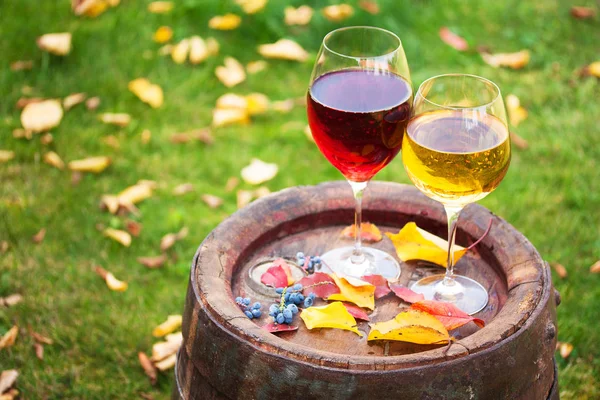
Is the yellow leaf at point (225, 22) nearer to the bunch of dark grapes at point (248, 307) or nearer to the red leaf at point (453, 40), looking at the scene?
the red leaf at point (453, 40)

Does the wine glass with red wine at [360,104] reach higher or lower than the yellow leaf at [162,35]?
higher

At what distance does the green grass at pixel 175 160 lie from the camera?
3.29 meters

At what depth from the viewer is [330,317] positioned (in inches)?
76.5

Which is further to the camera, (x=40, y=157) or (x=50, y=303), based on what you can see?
(x=40, y=157)

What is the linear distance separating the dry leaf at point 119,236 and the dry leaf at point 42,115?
104cm

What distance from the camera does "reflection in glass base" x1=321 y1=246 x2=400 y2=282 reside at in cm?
217

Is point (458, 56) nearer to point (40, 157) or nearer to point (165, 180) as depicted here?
point (165, 180)

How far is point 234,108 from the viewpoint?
471 centimetres

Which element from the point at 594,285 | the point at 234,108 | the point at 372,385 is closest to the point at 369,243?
the point at 372,385

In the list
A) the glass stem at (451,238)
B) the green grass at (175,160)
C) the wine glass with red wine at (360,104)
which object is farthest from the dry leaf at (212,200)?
the glass stem at (451,238)

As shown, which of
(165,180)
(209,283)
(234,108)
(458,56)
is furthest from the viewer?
(458,56)

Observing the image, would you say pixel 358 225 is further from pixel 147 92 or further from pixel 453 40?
pixel 453 40

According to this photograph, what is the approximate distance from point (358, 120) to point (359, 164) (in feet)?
0.57

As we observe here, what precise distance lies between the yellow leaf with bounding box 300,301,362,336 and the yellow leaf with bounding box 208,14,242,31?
3.52m
